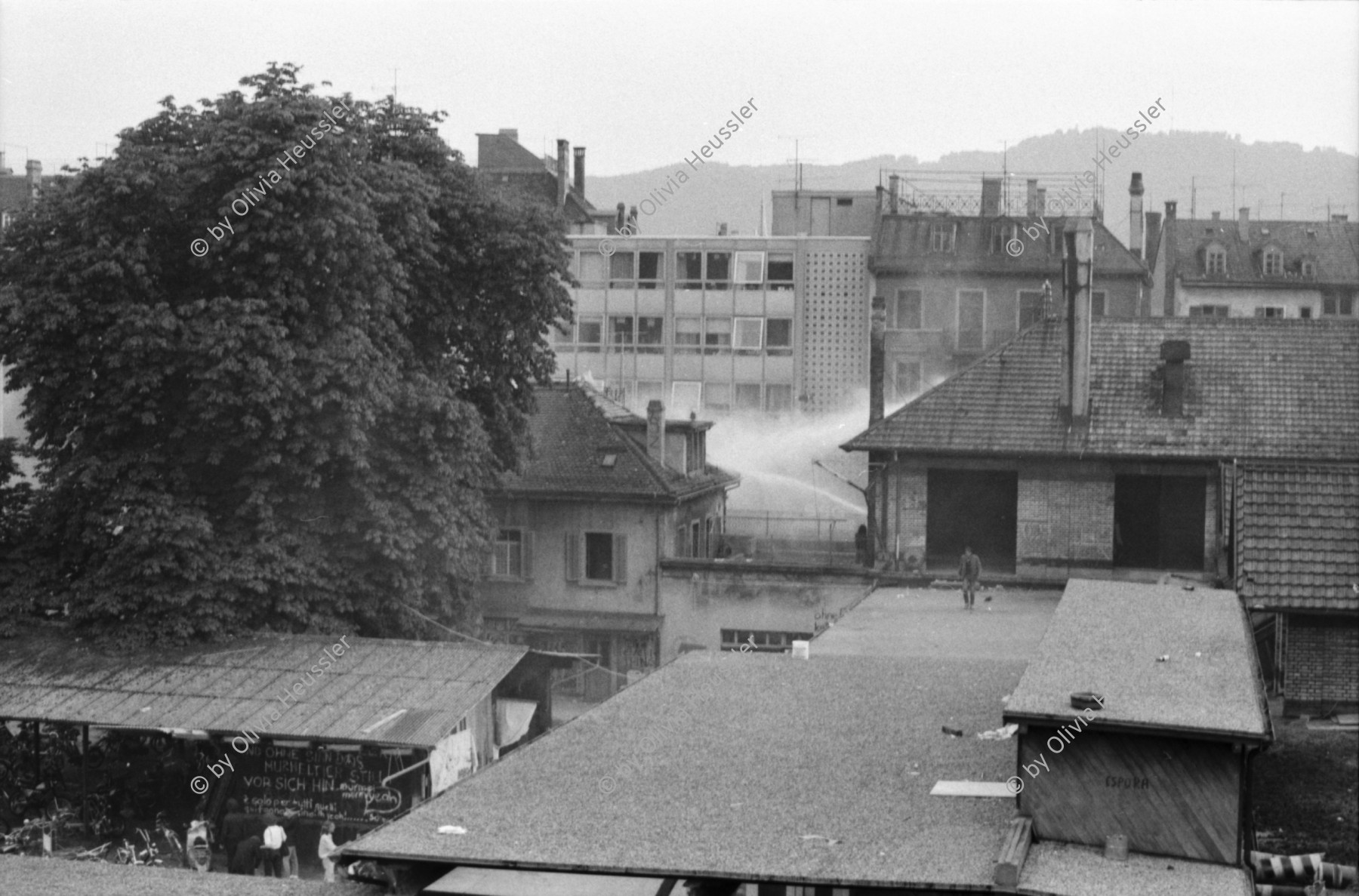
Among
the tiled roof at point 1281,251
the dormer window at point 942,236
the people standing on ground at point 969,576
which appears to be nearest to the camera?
the people standing on ground at point 969,576

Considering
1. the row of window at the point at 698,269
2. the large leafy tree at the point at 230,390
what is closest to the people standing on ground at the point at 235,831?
the large leafy tree at the point at 230,390

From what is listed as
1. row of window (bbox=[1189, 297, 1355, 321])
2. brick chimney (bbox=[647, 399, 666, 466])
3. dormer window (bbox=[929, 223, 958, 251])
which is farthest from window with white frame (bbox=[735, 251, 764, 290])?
row of window (bbox=[1189, 297, 1355, 321])

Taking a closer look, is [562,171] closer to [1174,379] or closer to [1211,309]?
[1211,309]

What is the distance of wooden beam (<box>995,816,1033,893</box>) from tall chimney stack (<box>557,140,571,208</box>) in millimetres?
61375

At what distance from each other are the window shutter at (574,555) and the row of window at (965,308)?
94.1ft

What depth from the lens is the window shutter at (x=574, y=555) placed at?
4656 centimetres

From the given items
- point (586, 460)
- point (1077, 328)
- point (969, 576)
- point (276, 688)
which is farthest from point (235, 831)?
point (1077, 328)

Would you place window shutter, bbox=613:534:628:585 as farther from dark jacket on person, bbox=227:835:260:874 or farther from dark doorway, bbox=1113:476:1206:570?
dark jacket on person, bbox=227:835:260:874

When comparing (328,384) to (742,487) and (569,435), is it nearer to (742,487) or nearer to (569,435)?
(569,435)

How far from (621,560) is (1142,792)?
29479mm

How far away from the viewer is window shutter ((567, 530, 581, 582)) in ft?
153

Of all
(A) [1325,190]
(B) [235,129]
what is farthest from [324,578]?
(A) [1325,190]

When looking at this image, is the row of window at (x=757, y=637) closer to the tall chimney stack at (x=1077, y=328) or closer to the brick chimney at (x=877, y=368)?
the brick chimney at (x=877, y=368)

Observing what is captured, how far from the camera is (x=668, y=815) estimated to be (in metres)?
18.5
